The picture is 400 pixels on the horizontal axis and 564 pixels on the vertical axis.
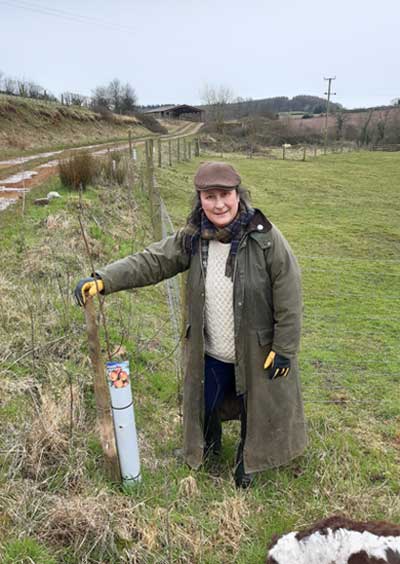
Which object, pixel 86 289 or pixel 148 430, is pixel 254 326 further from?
pixel 148 430

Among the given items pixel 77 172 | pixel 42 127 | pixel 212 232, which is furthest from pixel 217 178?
pixel 42 127

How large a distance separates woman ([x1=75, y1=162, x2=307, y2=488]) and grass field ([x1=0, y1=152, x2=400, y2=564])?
0.83ft

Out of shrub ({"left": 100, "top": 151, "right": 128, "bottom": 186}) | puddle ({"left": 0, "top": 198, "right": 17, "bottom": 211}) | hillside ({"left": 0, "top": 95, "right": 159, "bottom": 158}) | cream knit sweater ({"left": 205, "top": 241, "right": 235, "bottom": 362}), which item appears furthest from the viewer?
hillside ({"left": 0, "top": 95, "right": 159, "bottom": 158})

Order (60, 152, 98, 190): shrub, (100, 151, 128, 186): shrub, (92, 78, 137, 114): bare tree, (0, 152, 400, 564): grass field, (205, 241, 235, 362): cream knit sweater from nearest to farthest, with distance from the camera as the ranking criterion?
(0, 152, 400, 564): grass field → (205, 241, 235, 362): cream knit sweater → (60, 152, 98, 190): shrub → (100, 151, 128, 186): shrub → (92, 78, 137, 114): bare tree

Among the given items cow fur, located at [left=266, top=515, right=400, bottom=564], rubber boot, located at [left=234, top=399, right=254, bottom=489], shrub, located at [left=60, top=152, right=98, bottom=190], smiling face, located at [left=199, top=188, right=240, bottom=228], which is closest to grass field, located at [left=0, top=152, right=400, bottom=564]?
rubber boot, located at [left=234, top=399, right=254, bottom=489]

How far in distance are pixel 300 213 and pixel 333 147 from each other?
33.4 metres

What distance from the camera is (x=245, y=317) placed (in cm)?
223

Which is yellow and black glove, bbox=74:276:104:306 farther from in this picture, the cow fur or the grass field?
the cow fur

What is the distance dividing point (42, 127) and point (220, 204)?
23.0 metres

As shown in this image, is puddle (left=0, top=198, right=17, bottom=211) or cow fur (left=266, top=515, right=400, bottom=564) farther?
puddle (left=0, top=198, right=17, bottom=211)

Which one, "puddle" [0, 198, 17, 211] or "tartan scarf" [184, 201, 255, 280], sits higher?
"tartan scarf" [184, 201, 255, 280]

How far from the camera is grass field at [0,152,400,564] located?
1993mm

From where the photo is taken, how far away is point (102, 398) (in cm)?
208

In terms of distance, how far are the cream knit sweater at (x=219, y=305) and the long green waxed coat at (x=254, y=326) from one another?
4cm
